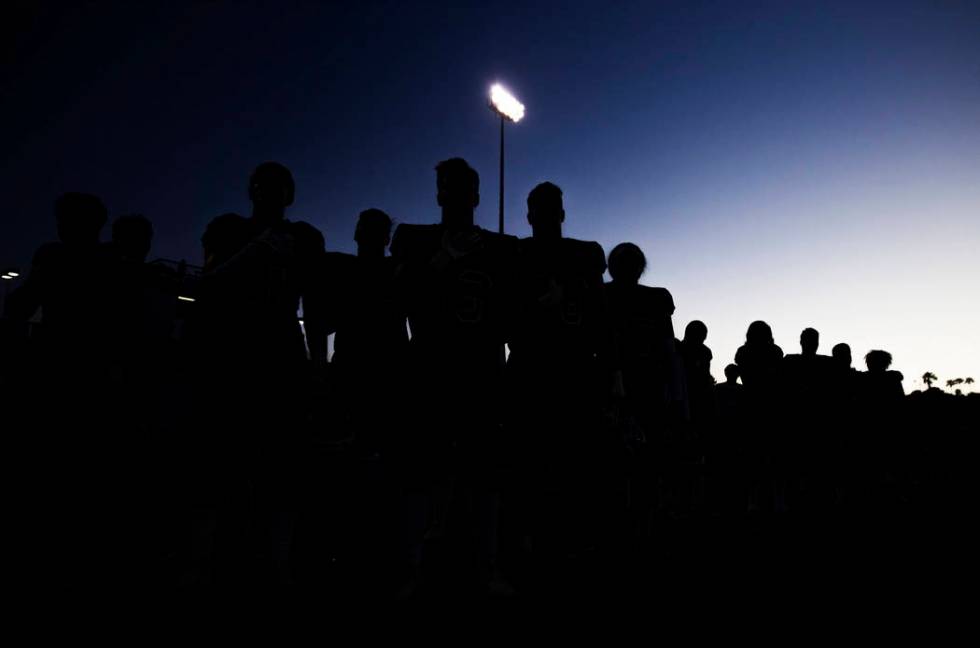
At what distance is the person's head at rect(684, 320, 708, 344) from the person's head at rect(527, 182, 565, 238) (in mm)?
4375

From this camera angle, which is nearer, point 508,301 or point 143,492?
point 143,492

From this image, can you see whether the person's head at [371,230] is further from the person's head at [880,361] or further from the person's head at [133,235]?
the person's head at [880,361]

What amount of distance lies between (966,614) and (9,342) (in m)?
5.38

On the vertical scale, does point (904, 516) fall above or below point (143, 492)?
below

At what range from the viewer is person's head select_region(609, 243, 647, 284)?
5.11 m

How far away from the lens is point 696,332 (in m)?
7.52

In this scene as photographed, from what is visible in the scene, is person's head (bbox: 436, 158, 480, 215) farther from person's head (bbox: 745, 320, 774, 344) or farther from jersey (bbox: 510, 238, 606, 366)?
person's head (bbox: 745, 320, 774, 344)

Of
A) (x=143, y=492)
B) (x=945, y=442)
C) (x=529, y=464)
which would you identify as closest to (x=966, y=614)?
(x=529, y=464)

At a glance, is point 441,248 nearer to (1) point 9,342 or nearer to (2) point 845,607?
(1) point 9,342

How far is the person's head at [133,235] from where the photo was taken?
13.8 ft

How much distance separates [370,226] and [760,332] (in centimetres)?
618

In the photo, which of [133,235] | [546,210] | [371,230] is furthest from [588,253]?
[133,235]

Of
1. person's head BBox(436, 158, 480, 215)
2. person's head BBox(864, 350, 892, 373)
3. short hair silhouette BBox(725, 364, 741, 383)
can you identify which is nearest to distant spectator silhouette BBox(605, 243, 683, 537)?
person's head BBox(436, 158, 480, 215)

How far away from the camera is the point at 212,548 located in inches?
120
